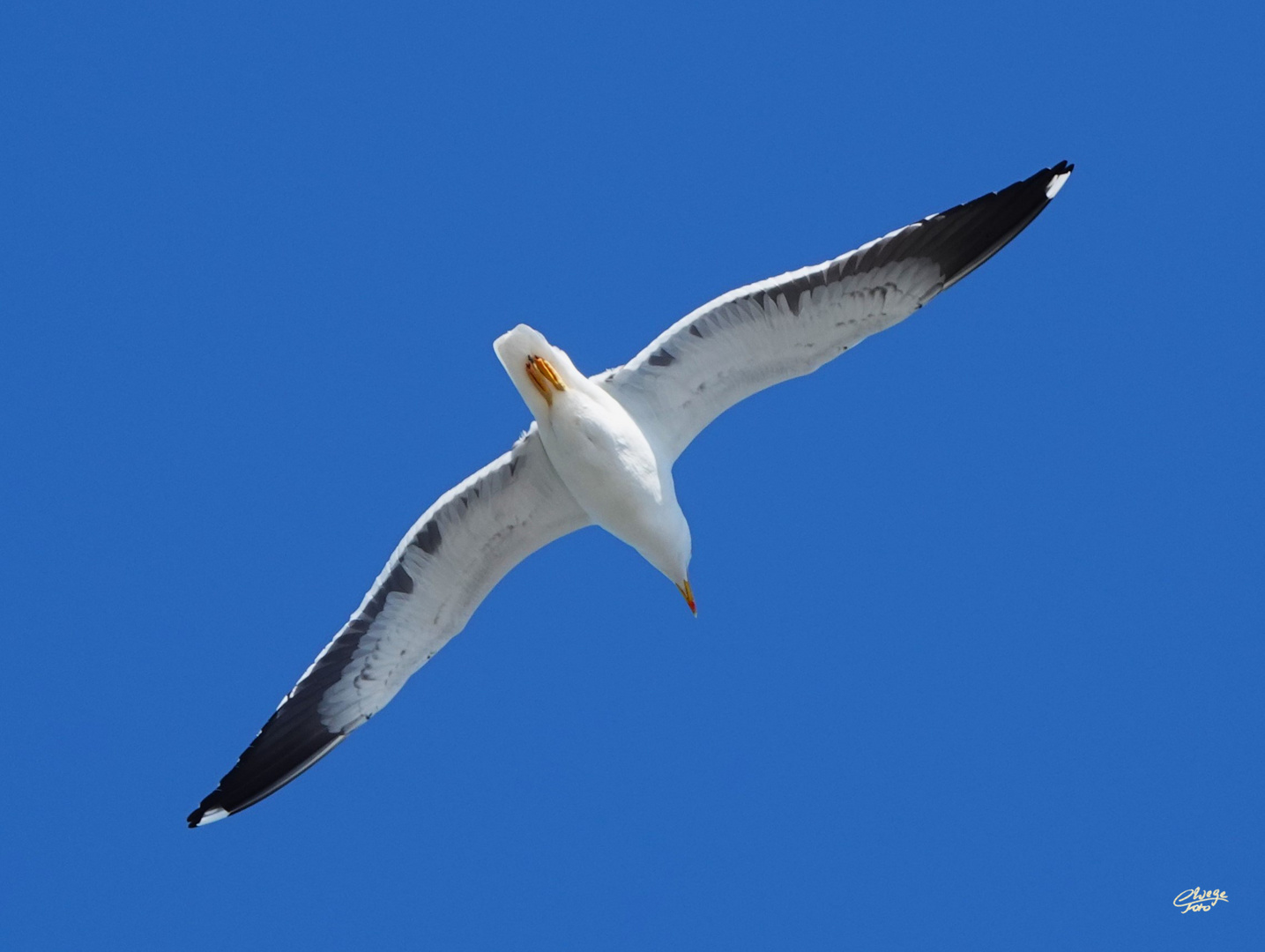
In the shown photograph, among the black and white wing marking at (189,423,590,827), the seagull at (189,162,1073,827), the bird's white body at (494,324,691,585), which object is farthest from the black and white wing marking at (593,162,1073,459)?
the black and white wing marking at (189,423,590,827)

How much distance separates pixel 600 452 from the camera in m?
9.51

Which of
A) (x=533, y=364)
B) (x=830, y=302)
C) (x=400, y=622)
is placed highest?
(x=830, y=302)

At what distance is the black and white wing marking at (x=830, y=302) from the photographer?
934cm

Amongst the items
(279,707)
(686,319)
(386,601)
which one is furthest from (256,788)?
(686,319)

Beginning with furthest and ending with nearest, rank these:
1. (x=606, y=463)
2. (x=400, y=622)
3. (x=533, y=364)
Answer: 1. (x=400, y=622)
2. (x=606, y=463)
3. (x=533, y=364)

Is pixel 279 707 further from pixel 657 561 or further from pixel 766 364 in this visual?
pixel 766 364

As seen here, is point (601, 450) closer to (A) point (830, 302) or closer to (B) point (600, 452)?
(B) point (600, 452)

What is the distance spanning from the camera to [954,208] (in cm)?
941

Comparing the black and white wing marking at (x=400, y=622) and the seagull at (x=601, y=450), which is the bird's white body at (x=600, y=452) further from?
the black and white wing marking at (x=400, y=622)

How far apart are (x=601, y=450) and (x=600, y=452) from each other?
0.04 feet

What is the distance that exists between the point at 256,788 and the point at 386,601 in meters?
1.37

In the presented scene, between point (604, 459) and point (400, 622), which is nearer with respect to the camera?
point (604, 459)

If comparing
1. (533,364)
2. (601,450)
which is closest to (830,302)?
(601,450)

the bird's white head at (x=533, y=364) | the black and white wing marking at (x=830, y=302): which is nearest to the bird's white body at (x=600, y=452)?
the bird's white head at (x=533, y=364)
